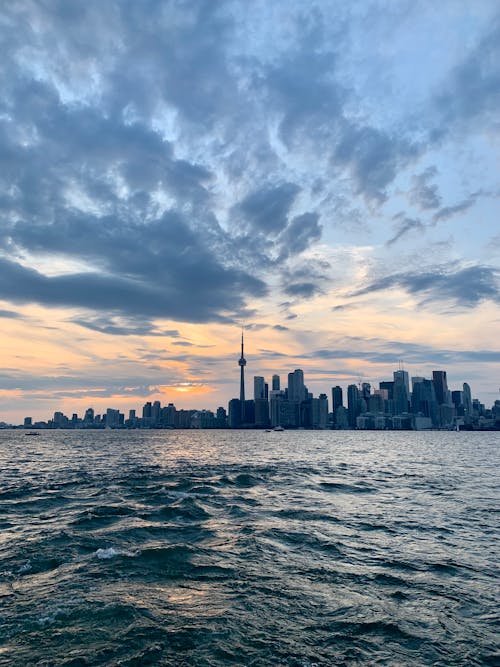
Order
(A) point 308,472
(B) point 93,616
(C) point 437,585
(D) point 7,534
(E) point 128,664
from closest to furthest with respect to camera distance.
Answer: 1. (E) point 128,664
2. (B) point 93,616
3. (C) point 437,585
4. (D) point 7,534
5. (A) point 308,472

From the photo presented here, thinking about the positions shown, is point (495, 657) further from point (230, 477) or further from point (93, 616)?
point (230, 477)

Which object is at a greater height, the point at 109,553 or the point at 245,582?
the point at 109,553

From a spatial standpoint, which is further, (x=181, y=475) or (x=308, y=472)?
(x=308, y=472)

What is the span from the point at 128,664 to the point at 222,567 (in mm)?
8364

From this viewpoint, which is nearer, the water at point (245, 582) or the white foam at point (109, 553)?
the water at point (245, 582)

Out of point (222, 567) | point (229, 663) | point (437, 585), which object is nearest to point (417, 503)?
point (437, 585)

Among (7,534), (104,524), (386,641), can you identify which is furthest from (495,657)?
(7,534)

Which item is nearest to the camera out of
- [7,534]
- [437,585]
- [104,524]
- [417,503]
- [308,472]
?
[437,585]

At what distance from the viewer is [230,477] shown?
50625 mm

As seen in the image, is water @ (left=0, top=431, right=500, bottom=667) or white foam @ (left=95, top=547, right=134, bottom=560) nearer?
water @ (left=0, top=431, right=500, bottom=667)

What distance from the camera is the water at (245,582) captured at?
11867 mm

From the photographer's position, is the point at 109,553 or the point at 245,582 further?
the point at 109,553

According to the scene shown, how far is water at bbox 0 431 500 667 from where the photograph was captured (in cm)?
1187

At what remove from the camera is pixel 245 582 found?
17.0 m
